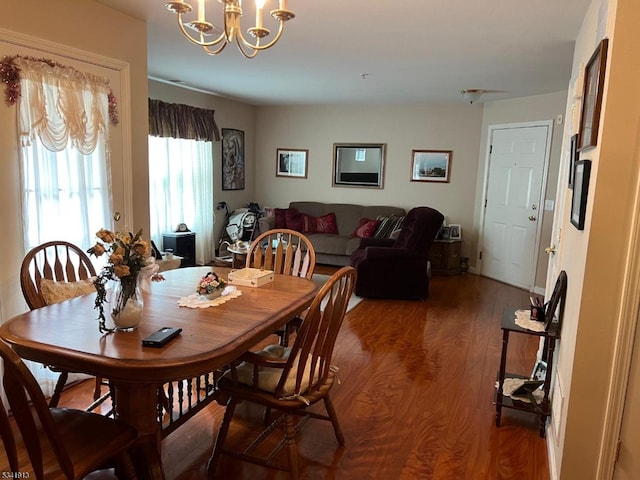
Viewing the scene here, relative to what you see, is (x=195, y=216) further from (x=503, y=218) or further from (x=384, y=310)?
(x=503, y=218)

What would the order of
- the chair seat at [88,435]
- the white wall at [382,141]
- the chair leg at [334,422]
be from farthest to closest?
the white wall at [382,141], the chair leg at [334,422], the chair seat at [88,435]

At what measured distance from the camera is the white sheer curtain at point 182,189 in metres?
5.56

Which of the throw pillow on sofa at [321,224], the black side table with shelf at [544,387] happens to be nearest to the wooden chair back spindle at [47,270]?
the black side table with shelf at [544,387]

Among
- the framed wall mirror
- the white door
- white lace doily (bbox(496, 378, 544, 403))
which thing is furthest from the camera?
the framed wall mirror

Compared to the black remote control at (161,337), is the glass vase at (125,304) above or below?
above

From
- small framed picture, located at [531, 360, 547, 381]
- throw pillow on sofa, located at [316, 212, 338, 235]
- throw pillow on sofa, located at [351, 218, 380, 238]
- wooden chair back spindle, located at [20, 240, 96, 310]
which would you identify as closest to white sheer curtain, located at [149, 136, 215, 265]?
throw pillow on sofa, located at [316, 212, 338, 235]

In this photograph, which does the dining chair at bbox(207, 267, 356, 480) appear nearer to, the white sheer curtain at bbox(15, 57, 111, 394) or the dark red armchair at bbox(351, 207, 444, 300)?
the white sheer curtain at bbox(15, 57, 111, 394)

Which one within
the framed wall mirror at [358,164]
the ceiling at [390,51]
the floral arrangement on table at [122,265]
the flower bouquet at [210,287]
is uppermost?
the ceiling at [390,51]

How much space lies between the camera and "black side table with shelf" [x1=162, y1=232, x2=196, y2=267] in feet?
18.4

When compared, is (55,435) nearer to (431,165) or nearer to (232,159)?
(232,159)

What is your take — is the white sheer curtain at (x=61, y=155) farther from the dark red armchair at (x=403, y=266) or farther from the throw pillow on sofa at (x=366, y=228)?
the throw pillow on sofa at (x=366, y=228)

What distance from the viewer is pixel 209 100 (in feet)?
20.9

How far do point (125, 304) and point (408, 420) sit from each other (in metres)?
1.69

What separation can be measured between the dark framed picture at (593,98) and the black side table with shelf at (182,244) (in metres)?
4.49
